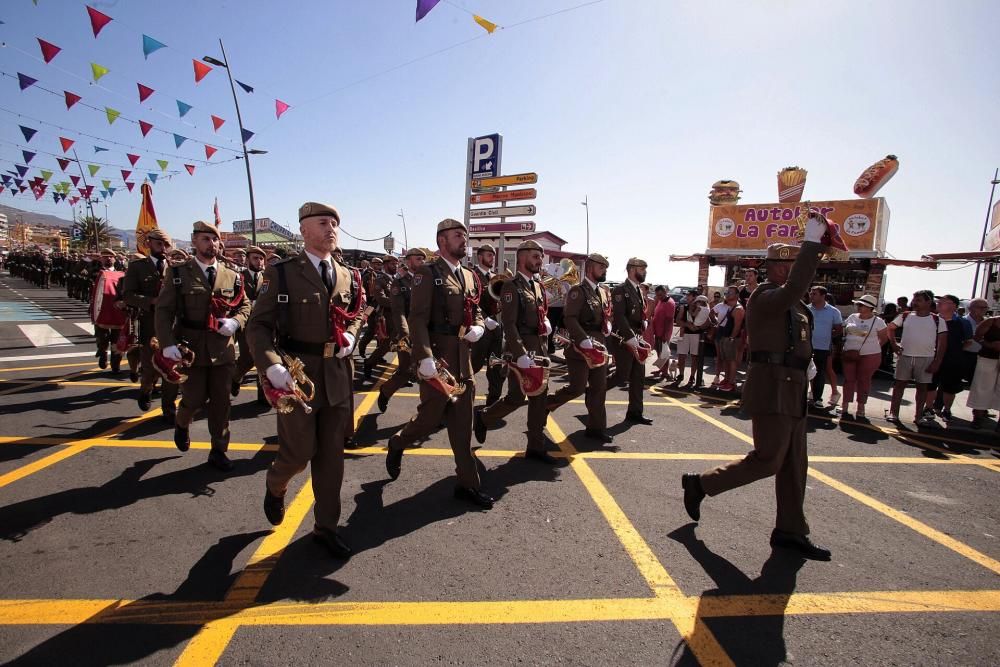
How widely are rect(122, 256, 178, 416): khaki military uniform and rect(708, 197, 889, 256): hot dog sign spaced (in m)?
19.3

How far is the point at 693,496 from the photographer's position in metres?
3.70

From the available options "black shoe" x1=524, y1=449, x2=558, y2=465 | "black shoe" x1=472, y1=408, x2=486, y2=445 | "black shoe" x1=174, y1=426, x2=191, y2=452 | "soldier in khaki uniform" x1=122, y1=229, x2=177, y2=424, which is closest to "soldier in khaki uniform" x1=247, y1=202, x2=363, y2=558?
"black shoe" x1=174, y1=426, x2=191, y2=452

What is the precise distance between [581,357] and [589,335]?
49cm

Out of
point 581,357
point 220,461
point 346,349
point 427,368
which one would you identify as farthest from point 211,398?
point 581,357

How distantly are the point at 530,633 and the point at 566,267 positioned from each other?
1341 centimetres

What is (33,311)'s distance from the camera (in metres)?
16.2

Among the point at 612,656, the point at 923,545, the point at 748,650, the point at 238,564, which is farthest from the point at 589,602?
the point at 923,545

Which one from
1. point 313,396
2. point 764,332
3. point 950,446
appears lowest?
point 950,446

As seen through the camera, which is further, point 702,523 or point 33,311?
point 33,311

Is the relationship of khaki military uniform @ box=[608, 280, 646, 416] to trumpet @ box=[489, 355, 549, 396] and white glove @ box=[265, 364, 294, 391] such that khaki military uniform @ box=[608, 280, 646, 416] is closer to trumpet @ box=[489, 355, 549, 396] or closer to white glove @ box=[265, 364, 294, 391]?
trumpet @ box=[489, 355, 549, 396]

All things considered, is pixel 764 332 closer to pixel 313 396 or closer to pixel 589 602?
pixel 589 602

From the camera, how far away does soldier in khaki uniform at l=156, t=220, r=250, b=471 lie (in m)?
4.38

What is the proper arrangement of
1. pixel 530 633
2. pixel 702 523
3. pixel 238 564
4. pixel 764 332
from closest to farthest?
pixel 530 633, pixel 238 564, pixel 764 332, pixel 702 523

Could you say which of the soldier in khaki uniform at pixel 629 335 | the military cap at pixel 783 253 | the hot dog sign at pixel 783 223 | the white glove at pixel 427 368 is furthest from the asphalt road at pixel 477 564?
the hot dog sign at pixel 783 223
